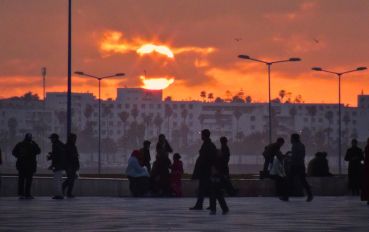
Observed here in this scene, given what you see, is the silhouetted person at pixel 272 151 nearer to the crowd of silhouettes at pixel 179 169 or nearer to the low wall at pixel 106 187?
the crowd of silhouettes at pixel 179 169

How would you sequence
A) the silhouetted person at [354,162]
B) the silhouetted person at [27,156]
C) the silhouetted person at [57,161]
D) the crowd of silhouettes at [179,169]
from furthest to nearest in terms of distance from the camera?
the silhouetted person at [354,162]
the silhouetted person at [57,161]
the silhouetted person at [27,156]
the crowd of silhouettes at [179,169]

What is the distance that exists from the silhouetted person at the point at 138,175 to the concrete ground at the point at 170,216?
3.43 m

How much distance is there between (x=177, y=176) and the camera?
118 ft

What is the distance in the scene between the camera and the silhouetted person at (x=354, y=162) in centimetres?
3566

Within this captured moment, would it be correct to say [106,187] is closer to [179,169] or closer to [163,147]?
[179,169]

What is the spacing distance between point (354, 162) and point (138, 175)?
6048 millimetres

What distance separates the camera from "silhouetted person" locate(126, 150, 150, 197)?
3512 cm

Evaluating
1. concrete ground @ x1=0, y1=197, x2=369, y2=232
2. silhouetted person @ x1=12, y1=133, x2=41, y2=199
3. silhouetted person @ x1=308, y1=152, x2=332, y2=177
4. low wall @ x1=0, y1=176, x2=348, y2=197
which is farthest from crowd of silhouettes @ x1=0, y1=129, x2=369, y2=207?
low wall @ x1=0, y1=176, x2=348, y2=197

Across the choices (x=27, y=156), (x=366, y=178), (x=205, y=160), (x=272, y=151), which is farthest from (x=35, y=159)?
(x=366, y=178)

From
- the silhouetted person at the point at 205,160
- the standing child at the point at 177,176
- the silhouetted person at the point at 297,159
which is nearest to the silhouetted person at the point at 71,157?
the standing child at the point at 177,176

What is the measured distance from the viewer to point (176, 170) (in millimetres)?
35625

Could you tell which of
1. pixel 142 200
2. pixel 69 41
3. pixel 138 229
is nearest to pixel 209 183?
pixel 138 229

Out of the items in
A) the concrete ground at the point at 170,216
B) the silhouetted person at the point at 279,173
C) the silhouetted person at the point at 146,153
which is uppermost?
the silhouetted person at the point at 146,153

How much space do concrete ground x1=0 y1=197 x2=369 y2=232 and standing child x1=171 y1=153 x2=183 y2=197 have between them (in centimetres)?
379
